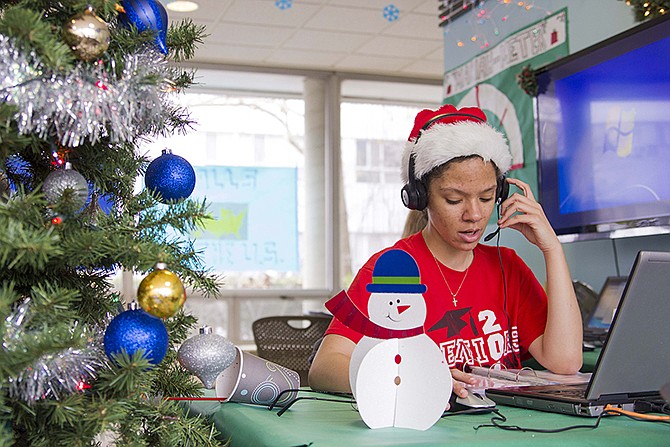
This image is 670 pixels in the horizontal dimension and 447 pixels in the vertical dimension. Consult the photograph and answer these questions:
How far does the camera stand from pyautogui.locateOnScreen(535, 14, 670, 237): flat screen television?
2480 millimetres

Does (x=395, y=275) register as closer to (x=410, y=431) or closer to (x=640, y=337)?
(x=410, y=431)

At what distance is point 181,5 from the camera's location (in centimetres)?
460

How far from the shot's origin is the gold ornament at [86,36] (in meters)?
0.91

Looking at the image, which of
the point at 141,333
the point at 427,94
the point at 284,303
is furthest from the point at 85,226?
the point at 427,94

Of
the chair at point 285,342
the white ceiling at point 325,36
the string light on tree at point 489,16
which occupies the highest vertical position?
the white ceiling at point 325,36

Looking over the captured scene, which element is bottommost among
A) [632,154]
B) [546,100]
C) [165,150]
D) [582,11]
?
[165,150]

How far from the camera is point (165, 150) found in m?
1.15

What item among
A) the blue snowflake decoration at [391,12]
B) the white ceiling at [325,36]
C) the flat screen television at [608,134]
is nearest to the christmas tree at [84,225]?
the flat screen television at [608,134]

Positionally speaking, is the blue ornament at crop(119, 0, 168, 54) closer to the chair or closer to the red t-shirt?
the red t-shirt

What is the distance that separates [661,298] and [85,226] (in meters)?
0.81

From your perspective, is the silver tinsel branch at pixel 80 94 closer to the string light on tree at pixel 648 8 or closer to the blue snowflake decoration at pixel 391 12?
the string light on tree at pixel 648 8

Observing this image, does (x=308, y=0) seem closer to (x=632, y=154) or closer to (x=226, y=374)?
(x=632, y=154)

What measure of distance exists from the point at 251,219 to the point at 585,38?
3.55 m

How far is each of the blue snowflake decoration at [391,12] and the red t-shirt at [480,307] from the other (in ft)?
10.4
